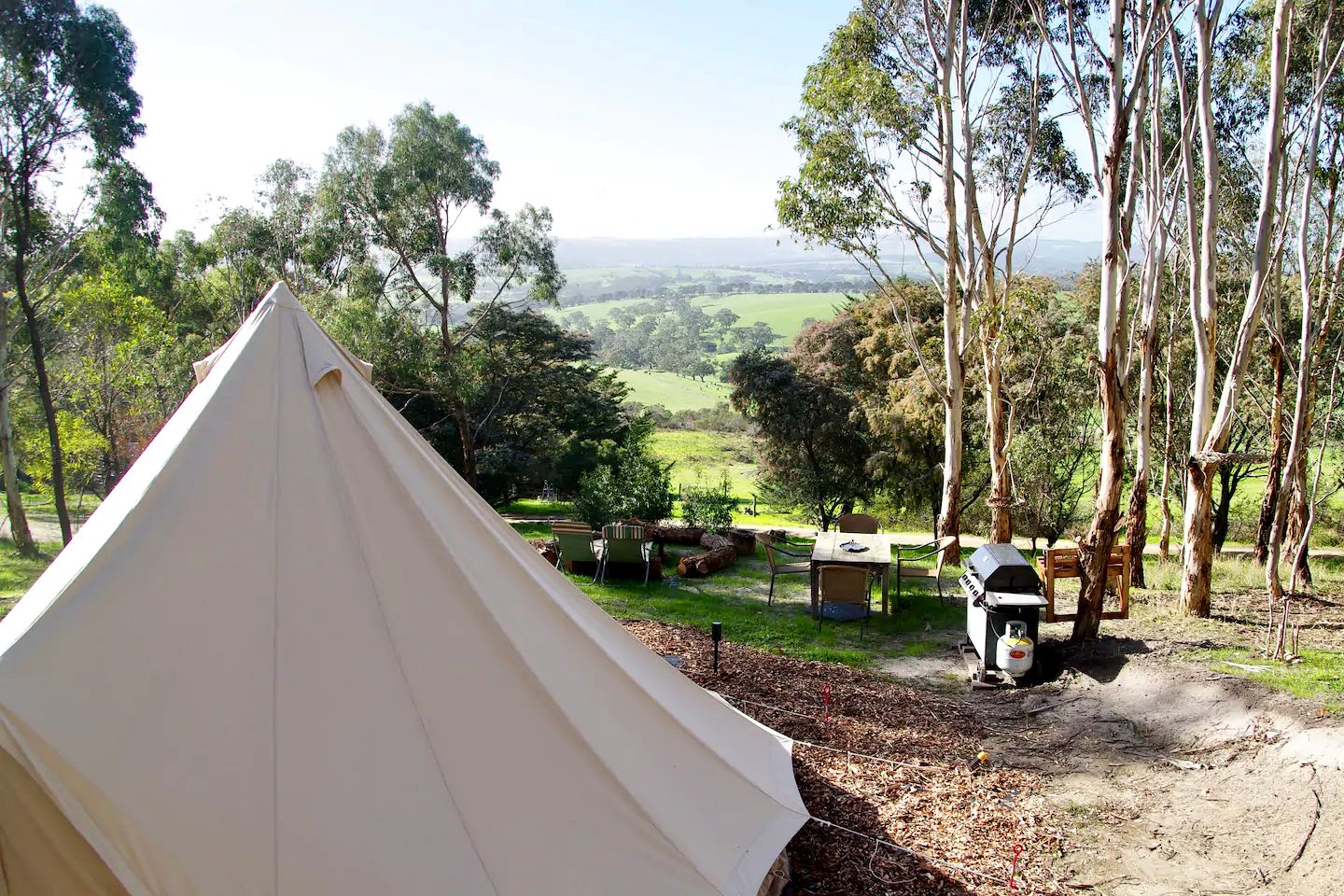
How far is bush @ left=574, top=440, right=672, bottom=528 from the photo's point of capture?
13266 millimetres

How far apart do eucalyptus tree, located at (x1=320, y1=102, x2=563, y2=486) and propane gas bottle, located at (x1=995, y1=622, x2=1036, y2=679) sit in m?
13.7

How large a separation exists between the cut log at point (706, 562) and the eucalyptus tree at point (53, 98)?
9648mm

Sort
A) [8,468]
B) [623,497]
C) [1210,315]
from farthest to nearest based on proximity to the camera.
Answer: [8,468]
[623,497]
[1210,315]

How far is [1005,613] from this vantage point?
7.28 metres

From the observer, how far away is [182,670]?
2771 millimetres

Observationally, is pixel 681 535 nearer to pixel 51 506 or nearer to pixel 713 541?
pixel 713 541

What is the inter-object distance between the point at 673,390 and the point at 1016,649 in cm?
4810

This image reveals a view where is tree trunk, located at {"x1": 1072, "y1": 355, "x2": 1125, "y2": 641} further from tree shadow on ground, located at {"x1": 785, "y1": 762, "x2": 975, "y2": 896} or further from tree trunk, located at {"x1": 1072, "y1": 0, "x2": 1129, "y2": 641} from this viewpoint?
tree shadow on ground, located at {"x1": 785, "y1": 762, "x2": 975, "y2": 896}

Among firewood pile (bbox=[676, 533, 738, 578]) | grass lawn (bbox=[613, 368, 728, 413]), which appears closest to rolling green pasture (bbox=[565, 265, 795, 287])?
grass lawn (bbox=[613, 368, 728, 413])

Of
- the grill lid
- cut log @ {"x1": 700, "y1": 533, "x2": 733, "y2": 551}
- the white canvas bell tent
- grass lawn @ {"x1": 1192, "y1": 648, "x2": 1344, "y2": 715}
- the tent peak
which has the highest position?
the tent peak

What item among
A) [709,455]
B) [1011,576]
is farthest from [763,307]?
[1011,576]

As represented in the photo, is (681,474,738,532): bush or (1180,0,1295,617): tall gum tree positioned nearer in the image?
(1180,0,1295,617): tall gum tree

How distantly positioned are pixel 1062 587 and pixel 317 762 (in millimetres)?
10928

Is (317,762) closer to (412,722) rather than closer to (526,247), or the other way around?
(412,722)
